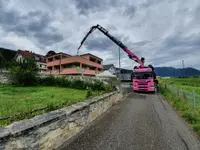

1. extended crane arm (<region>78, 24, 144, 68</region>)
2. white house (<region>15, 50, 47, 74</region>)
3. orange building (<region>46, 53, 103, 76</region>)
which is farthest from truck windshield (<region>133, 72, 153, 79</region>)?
white house (<region>15, 50, 47, 74</region>)

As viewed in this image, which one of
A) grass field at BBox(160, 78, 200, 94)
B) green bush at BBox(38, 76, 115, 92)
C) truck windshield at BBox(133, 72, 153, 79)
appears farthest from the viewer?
grass field at BBox(160, 78, 200, 94)

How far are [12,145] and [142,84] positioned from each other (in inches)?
501

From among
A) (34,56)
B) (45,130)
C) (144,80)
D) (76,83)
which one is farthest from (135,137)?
(34,56)

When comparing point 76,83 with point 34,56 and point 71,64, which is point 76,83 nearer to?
point 71,64

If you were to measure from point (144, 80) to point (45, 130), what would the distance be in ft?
39.6

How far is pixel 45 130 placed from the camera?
2.43m

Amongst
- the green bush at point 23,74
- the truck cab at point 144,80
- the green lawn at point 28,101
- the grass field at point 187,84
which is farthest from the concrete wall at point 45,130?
the grass field at point 187,84

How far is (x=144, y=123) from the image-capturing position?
14.3 ft

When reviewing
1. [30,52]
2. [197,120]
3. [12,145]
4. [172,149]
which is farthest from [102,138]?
[30,52]

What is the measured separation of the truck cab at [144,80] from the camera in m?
12.7

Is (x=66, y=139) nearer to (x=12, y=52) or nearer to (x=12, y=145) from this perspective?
(x=12, y=145)

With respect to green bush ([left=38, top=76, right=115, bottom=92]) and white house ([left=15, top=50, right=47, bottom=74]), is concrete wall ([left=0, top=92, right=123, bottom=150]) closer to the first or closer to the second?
green bush ([left=38, top=76, right=115, bottom=92])

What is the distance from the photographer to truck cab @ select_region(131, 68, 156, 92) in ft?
41.7

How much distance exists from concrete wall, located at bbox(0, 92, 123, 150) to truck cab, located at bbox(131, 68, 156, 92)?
409 inches
